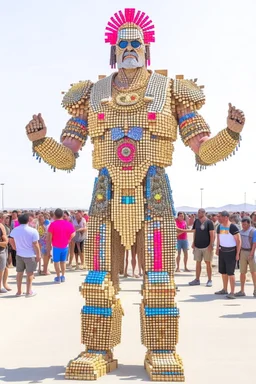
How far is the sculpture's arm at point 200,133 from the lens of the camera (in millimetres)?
4828

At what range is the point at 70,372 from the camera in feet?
15.3

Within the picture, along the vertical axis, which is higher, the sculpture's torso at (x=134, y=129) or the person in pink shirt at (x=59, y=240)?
the sculpture's torso at (x=134, y=129)

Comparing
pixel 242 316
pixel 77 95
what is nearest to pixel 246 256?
pixel 242 316

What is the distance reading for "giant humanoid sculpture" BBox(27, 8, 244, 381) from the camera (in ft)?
15.5

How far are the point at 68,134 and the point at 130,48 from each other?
3.30ft

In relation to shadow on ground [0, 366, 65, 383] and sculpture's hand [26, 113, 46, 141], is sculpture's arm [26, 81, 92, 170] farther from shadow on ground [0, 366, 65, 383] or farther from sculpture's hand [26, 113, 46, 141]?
shadow on ground [0, 366, 65, 383]

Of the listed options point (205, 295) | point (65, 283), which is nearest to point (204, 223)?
point (205, 295)

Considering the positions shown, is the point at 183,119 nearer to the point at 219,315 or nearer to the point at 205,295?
the point at 219,315

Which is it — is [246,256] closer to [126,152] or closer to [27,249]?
[27,249]

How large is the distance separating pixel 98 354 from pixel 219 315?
10.9 ft

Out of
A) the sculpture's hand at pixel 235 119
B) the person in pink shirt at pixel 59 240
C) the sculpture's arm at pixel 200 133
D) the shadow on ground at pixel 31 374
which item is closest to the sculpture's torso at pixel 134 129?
the sculpture's arm at pixel 200 133

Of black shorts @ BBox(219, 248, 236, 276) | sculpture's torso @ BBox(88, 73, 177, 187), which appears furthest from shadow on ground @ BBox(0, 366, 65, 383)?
black shorts @ BBox(219, 248, 236, 276)

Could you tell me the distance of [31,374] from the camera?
4859mm

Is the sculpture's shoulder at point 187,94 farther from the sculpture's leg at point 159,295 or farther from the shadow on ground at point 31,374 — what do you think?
the shadow on ground at point 31,374
